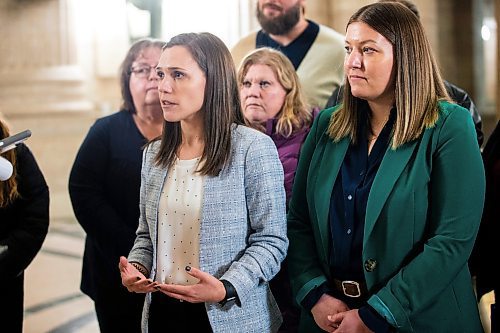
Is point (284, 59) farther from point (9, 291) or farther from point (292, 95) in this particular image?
point (9, 291)

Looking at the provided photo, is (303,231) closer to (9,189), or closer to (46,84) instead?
(9,189)

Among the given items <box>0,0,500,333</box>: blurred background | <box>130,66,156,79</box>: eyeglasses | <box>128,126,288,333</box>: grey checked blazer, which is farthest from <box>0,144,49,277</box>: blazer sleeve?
<box>0,0,500,333</box>: blurred background

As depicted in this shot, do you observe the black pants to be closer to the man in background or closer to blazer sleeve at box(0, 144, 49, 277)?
blazer sleeve at box(0, 144, 49, 277)

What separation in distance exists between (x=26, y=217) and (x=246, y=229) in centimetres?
101

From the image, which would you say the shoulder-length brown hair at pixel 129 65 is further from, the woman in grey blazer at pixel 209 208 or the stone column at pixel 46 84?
the stone column at pixel 46 84

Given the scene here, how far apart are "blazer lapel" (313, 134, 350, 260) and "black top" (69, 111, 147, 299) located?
1144mm

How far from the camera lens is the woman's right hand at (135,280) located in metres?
2.24

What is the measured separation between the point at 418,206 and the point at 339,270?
307 millimetres

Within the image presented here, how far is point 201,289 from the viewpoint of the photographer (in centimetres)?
215

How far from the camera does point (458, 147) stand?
217cm

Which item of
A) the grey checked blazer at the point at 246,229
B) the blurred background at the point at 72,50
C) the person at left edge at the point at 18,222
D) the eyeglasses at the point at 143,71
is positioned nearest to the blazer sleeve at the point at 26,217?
the person at left edge at the point at 18,222

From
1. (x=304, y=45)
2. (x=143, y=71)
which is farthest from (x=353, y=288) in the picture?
(x=304, y=45)

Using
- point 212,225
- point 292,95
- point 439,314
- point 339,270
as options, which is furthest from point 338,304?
point 292,95

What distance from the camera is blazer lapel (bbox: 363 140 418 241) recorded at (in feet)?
7.14
